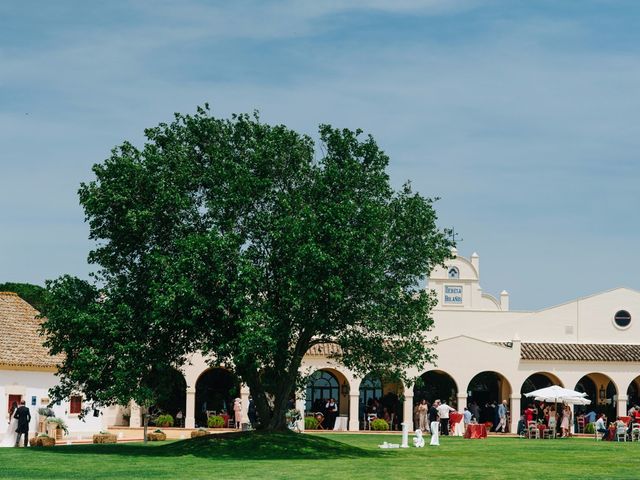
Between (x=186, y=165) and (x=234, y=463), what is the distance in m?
8.97

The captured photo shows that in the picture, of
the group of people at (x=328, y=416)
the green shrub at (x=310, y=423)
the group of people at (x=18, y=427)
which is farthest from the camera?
the group of people at (x=328, y=416)

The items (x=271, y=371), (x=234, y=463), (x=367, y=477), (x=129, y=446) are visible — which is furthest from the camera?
(x=129, y=446)

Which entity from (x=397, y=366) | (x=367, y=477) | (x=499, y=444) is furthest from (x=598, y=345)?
(x=367, y=477)

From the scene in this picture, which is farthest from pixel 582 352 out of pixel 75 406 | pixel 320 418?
pixel 75 406

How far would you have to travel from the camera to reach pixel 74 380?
32.9 meters

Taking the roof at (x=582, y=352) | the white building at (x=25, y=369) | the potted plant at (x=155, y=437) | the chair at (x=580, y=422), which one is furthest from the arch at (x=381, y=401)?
the white building at (x=25, y=369)

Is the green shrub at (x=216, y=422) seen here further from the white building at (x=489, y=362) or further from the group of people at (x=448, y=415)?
the group of people at (x=448, y=415)

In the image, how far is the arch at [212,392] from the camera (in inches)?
2265

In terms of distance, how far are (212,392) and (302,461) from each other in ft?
94.9

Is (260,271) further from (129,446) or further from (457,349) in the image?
(457,349)

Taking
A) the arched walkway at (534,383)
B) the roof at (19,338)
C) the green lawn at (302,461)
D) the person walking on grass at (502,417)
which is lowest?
the green lawn at (302,461)

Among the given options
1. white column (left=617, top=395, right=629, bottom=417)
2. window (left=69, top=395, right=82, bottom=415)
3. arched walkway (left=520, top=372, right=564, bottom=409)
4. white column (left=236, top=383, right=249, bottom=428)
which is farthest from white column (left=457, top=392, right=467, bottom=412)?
window (left=69, top=395, right=82, bottom=415)

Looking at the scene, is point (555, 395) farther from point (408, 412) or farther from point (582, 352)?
point (582, 352)

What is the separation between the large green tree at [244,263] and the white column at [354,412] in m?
20.2
